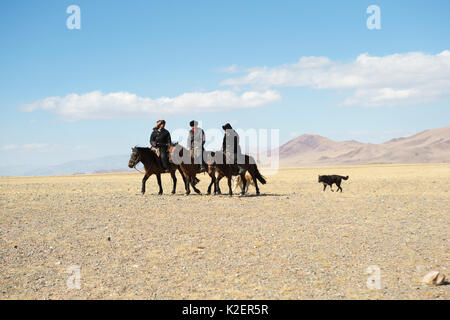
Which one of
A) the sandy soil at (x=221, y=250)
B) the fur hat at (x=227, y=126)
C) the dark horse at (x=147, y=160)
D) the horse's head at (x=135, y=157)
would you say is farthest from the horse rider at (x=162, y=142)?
the sandy soil at (x=221, y=250)

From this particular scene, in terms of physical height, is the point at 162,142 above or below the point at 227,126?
below

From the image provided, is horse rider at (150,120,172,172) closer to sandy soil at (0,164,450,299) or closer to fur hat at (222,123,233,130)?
fur hat at (222,123,233,130)

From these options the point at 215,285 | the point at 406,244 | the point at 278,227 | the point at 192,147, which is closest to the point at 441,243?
the point at 406,244

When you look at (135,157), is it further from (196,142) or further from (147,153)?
(196,142)

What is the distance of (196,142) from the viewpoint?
807 inches

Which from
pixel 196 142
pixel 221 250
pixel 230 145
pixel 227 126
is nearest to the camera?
pixel 221 250

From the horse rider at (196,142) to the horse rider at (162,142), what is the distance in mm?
1251

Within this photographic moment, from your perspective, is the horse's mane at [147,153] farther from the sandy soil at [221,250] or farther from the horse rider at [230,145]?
the sandy soil at [221,250]

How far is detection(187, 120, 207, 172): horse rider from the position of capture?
20391 mm

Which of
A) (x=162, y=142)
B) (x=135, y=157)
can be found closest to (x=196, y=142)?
(x=162, y=142)

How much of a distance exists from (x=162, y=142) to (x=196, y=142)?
6.02 feet

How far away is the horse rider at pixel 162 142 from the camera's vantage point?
68.9 feet

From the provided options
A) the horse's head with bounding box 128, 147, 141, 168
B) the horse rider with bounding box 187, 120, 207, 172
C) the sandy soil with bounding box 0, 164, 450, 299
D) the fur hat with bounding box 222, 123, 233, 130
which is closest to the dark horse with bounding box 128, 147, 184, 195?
the horse's head with bounding box 128, 147, 141, 168

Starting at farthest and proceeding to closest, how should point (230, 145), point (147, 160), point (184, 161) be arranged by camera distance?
point (147, 160)
point (184, 161)
point (230, 145)
